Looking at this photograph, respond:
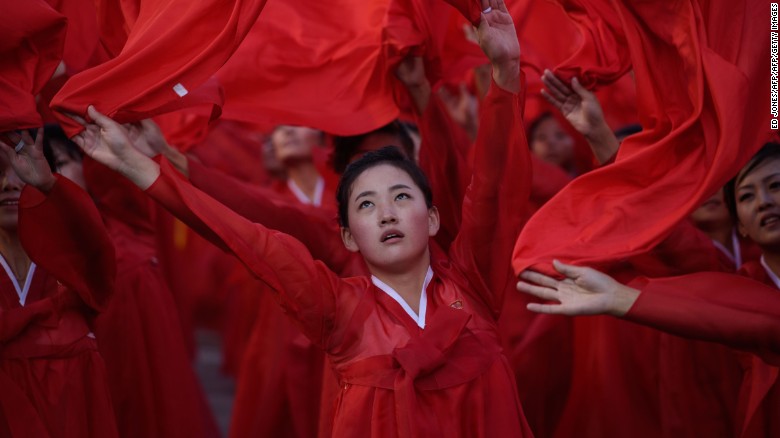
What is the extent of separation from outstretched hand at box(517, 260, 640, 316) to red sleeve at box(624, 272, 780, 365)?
4 cm

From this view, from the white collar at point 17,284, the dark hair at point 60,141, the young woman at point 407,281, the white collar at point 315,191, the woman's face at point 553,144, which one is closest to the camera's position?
the young woman at point 407,281

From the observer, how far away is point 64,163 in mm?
3834

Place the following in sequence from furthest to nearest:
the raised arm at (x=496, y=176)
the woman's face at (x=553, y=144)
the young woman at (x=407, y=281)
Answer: the woman's face at (x=553, y=144)
the raised arm at (x=496, y=176)
the young woman at (x=407, y=281)

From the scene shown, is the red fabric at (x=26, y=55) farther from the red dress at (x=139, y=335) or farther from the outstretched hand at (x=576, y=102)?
the outstretched hand at (x=576, y=102)

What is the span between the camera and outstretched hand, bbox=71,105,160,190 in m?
2.70

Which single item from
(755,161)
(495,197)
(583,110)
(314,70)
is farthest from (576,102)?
(314,70)

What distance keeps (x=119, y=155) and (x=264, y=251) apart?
0.43m

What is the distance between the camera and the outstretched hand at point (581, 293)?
8.55 feet

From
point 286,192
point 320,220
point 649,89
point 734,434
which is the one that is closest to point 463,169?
point 320,220

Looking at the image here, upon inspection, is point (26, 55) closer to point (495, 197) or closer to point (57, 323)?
point (57, 323)

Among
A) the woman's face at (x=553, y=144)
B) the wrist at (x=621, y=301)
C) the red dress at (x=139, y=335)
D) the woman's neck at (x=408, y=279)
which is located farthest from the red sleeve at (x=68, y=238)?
the woman's face at (x=553, y=144)

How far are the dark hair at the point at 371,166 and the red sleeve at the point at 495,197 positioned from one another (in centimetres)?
15

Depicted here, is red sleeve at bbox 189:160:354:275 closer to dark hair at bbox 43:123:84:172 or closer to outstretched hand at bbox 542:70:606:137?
dark hair at bbox 43:123:84:172

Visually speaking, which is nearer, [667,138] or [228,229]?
[228,229]
